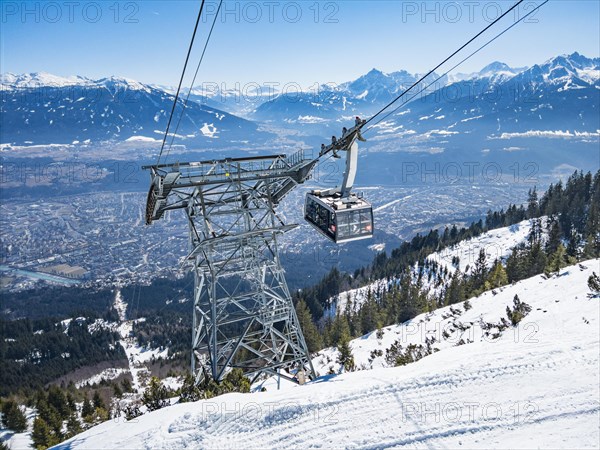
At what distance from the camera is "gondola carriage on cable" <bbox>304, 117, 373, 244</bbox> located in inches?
646

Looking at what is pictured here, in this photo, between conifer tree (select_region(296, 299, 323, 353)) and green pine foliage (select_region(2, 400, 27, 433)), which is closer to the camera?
green pine foliage (select_region(2, 400, 27, 433))

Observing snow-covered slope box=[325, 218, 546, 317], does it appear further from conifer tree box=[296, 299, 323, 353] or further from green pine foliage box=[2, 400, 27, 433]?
green pine foliage box=[2, 400, 27, 433]

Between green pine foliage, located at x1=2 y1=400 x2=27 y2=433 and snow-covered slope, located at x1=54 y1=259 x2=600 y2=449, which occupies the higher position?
snow-covered slope, located at x1=54 y1=259 x2=600 y2=449

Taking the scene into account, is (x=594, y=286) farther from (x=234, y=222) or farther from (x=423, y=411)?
(x=234, y=222)

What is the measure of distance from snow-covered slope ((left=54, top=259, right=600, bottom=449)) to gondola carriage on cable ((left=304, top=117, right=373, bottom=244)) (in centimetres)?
638

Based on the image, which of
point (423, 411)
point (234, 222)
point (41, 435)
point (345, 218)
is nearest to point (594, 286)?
point (423, 411)

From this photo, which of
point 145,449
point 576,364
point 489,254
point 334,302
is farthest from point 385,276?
point 145,449

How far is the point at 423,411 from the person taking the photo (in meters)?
14.3

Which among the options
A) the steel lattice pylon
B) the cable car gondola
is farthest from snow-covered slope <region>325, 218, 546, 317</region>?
the cable car gondola

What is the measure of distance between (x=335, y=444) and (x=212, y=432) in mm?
4567

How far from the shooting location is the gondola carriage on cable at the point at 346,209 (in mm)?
16406

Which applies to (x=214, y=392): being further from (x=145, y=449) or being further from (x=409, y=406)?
(x=409, y=406)

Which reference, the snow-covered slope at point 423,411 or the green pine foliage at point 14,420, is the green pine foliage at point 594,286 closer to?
the snow-covered slope at point 423,411

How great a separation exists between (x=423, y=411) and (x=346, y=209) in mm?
8467
